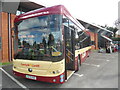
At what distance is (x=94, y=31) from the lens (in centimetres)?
2748

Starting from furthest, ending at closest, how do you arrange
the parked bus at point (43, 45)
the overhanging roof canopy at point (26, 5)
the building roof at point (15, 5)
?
the overhanging roof canopy at point (26, 5), the building roof at point (15, 5), the parked bus at point (43, 45)

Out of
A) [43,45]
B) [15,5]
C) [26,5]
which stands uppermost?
[26,5]

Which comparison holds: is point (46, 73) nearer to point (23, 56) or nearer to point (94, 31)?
point (23, 56)

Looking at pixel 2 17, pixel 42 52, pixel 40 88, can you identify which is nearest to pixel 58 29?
pixel 42 52

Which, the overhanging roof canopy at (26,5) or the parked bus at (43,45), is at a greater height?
the overhanging roof canopy at (26,5)

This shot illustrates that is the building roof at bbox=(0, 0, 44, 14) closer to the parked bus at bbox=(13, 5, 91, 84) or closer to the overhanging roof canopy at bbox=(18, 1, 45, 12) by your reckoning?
the overhanging roof canopy at bbox=(18, 1, 45, 12)

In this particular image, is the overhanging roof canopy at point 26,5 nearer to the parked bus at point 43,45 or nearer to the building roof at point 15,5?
the building roof at point 15,5

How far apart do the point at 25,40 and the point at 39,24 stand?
38.2 inches

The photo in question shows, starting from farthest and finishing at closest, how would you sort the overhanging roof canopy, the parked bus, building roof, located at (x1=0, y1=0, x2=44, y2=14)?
the overhanging roof canopy
building roof, located at (x1=0, y1=0, x2=44, y2=14)
the parked bus

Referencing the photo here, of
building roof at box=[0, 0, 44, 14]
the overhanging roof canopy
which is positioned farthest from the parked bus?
the overhanging roof canopy

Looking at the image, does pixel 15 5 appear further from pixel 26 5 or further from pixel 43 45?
pixel 43 45

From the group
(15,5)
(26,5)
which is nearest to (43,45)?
(15,5)

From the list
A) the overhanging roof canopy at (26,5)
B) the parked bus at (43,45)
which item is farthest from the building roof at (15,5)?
the parked bus at (43,45)

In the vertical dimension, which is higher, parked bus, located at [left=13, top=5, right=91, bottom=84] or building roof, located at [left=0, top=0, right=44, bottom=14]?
building roof, located at [left=0, top=0, right=44, bottom=14]
